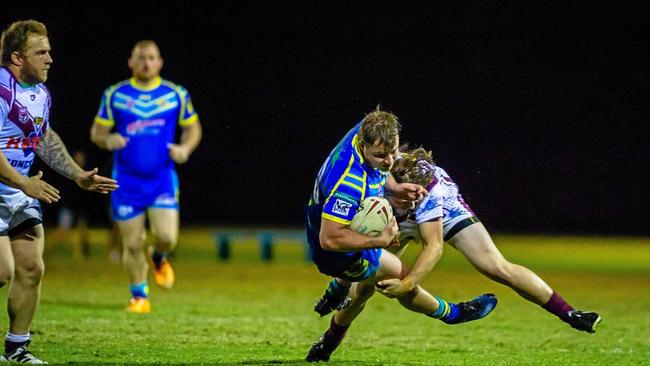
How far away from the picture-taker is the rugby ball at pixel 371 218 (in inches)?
262

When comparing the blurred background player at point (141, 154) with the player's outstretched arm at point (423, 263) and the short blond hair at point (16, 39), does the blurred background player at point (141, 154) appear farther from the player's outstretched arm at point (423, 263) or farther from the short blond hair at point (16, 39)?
the player's outstretched arm at point (423, 263)

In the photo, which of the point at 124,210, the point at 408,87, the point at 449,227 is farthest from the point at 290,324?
the point at 408,87

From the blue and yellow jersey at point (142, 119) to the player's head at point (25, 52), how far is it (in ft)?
13.0

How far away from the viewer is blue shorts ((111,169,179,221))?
1079cm

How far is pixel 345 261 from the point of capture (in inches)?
277

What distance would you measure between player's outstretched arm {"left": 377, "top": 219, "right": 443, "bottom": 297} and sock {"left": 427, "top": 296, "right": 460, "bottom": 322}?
52 cm

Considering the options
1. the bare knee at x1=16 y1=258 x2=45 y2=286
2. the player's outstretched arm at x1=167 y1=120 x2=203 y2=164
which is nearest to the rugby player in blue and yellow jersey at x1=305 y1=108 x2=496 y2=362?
the bare knee at x1=16 y1=258 x2=45 y2=286

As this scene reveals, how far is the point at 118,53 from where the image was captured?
2528cm

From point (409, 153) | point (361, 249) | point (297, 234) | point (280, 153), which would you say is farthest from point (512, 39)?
point (280, 153)

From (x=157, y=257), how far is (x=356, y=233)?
5.30 m

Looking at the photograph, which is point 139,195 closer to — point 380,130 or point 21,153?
point 21,153

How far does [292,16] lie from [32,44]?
14541 millimetres

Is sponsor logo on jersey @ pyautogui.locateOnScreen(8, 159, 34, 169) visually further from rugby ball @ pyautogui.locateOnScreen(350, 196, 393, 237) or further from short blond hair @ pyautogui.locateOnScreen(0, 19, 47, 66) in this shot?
rugby ball @ pyautogui.locateOnScreen(350, 196, 393, 237)

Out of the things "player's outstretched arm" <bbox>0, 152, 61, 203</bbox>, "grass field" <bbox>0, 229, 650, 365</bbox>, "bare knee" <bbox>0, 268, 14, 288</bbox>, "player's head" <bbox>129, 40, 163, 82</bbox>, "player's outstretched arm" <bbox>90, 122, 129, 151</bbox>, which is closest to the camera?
"player's outstretched arm" <bbox>0, 152, 61, 203</bbox>
